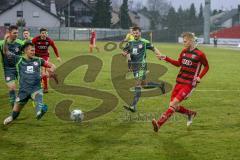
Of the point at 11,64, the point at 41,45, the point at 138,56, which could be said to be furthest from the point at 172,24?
the point at 11,64

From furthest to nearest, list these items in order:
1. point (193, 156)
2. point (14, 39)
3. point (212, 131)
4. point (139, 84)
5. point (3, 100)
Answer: point (3, 100) < point (139, 84) < point (14, 39) < point (212, 131) < point (193, 156)

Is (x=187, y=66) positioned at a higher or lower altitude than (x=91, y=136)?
higher

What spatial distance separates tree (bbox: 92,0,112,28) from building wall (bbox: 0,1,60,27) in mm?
10010

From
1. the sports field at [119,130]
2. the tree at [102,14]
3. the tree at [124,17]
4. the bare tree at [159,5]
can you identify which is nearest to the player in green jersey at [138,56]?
the sports field at [119,130]

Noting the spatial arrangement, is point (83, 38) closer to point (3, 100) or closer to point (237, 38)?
point (237, 38)

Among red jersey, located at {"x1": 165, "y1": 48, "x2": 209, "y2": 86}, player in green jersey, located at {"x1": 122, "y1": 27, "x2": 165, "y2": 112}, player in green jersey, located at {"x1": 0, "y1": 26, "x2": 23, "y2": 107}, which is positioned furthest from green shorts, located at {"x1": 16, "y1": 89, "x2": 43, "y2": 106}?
player in green jersey, located at {"x1": 122, "y1": 27, "x2": 165, "y2": 112}

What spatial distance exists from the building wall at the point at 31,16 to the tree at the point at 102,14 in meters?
10.0

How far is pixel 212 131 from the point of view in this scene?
11289 mm

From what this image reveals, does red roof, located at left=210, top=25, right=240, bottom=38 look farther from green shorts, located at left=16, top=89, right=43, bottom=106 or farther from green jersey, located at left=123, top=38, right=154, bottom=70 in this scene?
green shorts, located at left=16, top=89, right=43, bottom=106

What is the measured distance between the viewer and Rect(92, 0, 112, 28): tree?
103625 mm

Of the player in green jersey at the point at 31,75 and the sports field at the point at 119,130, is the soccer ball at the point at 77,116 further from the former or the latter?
the player in green jersey at the point at 31,75

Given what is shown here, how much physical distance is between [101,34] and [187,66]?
290 feet

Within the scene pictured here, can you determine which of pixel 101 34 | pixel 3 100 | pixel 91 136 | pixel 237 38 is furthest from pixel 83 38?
pixel 91 136

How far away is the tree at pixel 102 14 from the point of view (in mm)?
103625
